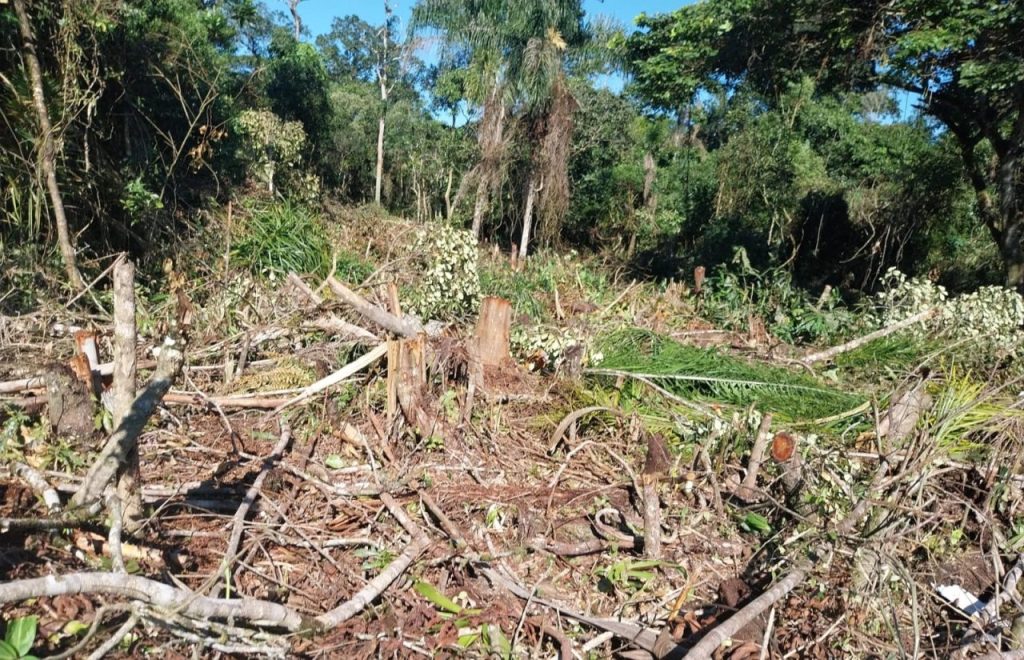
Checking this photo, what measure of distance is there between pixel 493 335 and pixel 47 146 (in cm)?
416

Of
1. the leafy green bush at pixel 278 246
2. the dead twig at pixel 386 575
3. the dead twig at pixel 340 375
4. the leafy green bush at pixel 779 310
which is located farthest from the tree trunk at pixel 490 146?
the dead twig at pixel 386 575

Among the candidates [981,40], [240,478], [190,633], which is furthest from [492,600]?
[981,40]

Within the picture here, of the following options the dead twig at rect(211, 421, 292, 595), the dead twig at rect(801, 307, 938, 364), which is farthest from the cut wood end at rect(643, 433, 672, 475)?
the dead twig at rect(801, 307, 938, 364)

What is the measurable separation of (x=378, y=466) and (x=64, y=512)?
173 centimetres

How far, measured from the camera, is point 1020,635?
2547 millimetres

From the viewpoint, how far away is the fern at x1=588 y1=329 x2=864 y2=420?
14.4 ft

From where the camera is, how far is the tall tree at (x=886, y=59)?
20.7 ft

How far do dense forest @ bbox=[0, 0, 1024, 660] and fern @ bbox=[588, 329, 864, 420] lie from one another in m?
0.03

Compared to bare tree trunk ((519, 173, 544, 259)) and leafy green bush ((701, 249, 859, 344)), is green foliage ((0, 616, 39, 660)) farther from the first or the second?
bare tree trunk ((519, 173, 544, 259))

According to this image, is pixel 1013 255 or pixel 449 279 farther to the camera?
pixel 1013 255

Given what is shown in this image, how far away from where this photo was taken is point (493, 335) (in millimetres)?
4523

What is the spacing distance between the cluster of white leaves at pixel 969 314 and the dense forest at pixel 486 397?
58 mm

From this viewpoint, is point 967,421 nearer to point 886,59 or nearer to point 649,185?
point 886,59

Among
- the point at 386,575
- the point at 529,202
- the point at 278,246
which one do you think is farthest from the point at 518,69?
the point at 386,575
